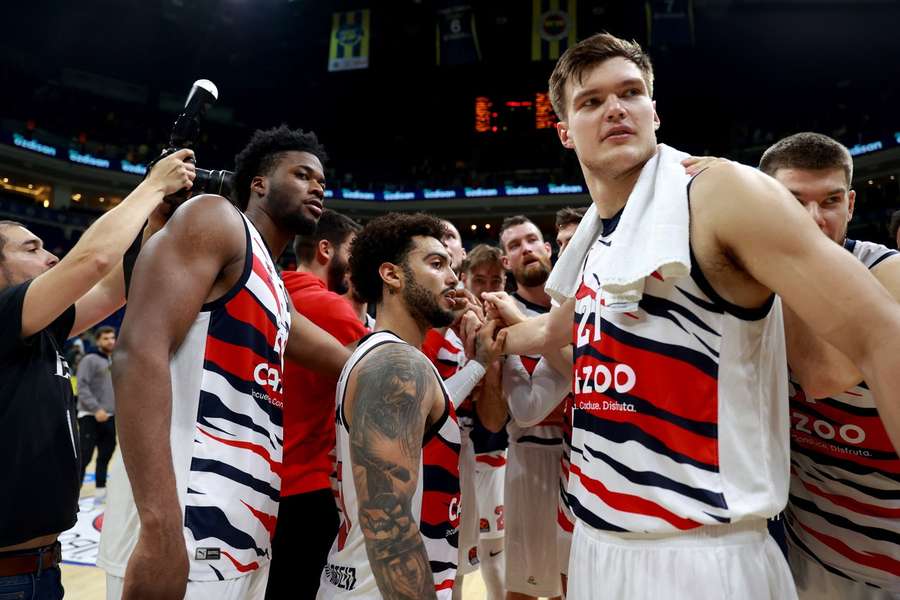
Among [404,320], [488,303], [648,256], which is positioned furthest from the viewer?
[488,303]

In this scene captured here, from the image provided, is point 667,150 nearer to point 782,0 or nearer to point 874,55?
point 782,0

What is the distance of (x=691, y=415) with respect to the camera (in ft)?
4.38

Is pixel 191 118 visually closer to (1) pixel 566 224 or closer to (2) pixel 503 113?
(1) pixel 566 224

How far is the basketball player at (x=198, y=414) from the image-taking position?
152 cm

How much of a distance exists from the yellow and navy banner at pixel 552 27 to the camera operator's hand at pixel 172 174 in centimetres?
1667

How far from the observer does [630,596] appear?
1.37 meters

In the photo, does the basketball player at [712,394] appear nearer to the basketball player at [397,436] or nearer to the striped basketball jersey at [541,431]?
the basketball player at [397,436]

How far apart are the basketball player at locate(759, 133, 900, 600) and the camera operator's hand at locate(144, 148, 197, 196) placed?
2.19 m

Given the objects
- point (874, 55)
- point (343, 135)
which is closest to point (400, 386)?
point (874, 55)

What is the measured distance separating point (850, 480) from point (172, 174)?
260 cm

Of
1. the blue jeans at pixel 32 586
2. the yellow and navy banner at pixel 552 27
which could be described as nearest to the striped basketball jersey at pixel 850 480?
the blue jeans at pixel 32 586

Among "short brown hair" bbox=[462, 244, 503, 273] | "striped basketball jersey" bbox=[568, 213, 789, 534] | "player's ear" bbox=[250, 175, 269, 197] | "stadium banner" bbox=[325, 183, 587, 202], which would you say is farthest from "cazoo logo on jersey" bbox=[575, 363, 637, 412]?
"stadium banner" bbox=[325, 183, 587, 202]

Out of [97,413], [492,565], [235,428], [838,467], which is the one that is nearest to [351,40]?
[97,413]

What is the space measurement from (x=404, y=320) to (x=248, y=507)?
931 mm
